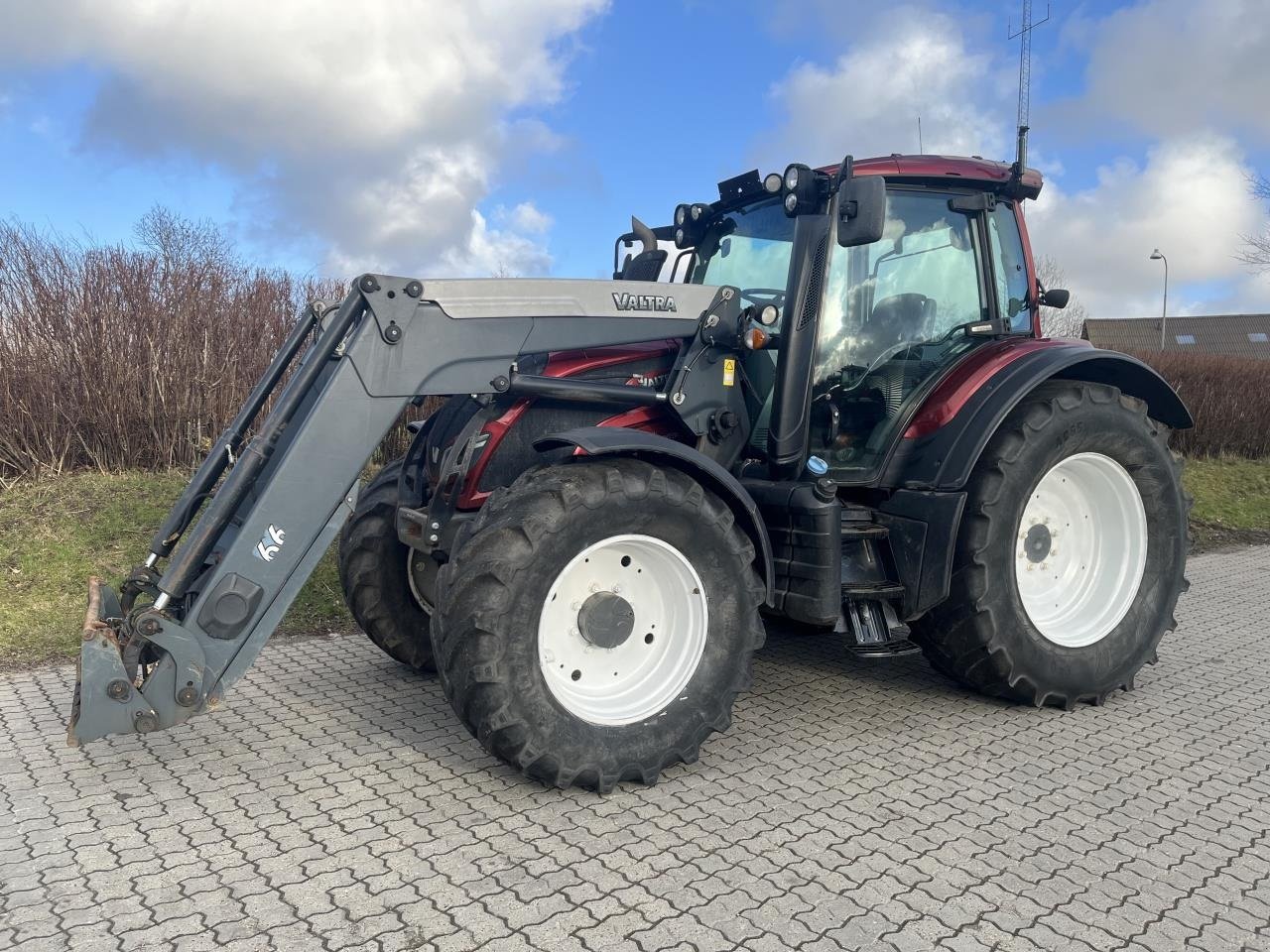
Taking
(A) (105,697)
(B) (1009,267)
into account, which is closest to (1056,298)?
(B) (1009,267)

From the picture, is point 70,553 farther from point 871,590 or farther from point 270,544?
point 871,590

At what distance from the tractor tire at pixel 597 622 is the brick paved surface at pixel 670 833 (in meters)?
0.22

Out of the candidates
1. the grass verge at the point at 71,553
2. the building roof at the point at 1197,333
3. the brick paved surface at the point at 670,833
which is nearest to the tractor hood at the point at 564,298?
the brick paved surface at the point at 670,833

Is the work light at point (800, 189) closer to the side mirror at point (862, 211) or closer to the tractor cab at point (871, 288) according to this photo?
the tractor cab at point (871, 288)

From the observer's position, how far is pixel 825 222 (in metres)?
4.20

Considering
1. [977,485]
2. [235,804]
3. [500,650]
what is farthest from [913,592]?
[235,804]

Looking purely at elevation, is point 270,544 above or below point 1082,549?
above

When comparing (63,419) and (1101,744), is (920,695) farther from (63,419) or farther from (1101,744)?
(63,419)

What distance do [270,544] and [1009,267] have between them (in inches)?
143

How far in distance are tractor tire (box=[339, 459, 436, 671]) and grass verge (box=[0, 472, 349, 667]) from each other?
1.57 m

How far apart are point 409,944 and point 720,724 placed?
1.46 metres

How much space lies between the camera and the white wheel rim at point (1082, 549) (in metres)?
4.67

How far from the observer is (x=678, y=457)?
12.0ft

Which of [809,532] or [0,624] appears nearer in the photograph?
Result: [809,532]
